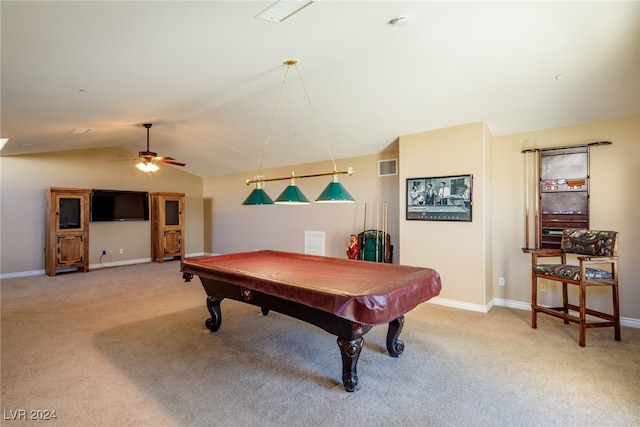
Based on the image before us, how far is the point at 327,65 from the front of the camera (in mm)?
3391

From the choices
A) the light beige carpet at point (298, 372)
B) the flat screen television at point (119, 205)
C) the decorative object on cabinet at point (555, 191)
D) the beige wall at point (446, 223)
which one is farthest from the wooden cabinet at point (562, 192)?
the flat screen television at point (119, 205)

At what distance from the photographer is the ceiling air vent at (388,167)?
5.30 m

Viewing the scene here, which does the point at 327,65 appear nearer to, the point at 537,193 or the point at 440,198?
the point at 440,198

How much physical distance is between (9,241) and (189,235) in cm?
364

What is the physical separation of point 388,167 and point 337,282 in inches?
133

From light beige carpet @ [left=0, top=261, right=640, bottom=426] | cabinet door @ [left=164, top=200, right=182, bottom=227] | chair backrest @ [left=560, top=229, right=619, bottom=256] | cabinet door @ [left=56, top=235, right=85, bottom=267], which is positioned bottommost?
light beige carpet @ [left=0, top=261, right=640, bottom=426]

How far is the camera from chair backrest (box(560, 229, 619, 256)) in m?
3.17

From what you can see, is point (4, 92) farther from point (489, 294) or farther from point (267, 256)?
point (489, 294)

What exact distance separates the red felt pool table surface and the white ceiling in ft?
6.15

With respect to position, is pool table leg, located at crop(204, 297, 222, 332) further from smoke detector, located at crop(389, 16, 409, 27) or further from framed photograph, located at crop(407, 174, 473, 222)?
smoke detector, located at crop(389, 16, 409, 27)

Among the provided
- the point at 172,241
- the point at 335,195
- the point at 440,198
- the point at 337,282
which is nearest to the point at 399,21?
the point at 335,195

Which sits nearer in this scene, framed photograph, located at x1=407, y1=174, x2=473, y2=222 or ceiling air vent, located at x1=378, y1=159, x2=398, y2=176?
framed photograph, located at x1=407, y1=174, x2=473, y2=222

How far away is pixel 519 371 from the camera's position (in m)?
2.54

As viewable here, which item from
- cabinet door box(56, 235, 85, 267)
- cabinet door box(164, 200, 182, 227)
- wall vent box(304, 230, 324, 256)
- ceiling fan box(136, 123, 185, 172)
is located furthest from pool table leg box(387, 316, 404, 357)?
cabinet door box(164, 200, 182, 227)
